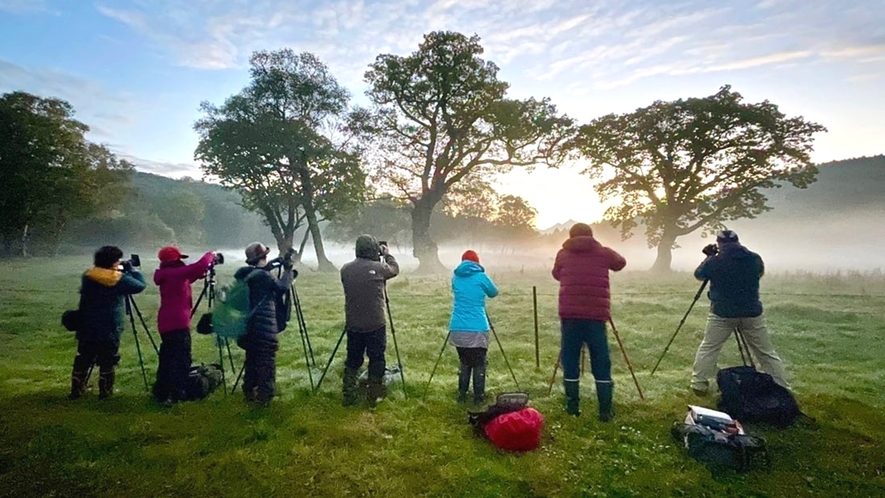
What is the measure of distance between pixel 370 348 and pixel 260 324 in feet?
5.02

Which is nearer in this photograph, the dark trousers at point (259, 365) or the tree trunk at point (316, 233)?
the dark trousers at point (259, 365)

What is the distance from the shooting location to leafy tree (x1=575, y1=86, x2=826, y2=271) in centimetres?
2627

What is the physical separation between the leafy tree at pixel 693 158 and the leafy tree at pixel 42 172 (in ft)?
123

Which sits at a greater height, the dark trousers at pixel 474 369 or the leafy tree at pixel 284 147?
the leafy tree at pixel 284 147

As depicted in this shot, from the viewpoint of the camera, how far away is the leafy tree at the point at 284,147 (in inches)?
1086

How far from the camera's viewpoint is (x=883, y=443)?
5.05 meters

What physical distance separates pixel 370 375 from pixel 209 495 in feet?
8.34

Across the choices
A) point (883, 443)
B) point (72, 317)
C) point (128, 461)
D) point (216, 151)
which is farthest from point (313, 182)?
point (883, 443)

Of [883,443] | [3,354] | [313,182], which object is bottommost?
[3,354]

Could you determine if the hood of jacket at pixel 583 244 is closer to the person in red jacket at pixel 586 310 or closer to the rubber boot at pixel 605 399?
the person in red jacket at pixel 586 310

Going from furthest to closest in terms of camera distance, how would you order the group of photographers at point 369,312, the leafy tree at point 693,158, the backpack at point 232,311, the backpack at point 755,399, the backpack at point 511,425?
the leafy tree at point 693,158 → the group of photographers at point 369,312 → the backpack at point 232,311 → the backpack at point 755,399 → the backpack at point 511,425

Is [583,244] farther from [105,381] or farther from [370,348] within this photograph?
[105,381]

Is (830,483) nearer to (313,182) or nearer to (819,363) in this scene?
(819,363)

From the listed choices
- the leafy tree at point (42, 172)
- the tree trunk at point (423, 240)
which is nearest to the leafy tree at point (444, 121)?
the tree trunk at point (423, 240)
